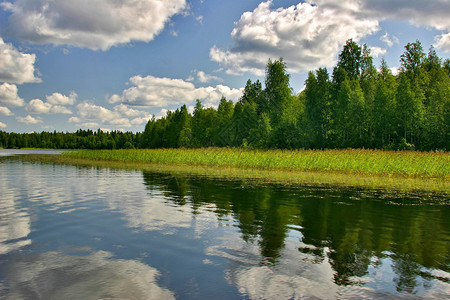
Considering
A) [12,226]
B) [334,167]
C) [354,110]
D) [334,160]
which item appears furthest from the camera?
Result: [354,110]

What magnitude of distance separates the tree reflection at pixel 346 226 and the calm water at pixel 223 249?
3 centimetres

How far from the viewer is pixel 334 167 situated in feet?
85.5

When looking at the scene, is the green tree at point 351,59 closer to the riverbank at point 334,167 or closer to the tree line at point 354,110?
the tree line at point 354,110

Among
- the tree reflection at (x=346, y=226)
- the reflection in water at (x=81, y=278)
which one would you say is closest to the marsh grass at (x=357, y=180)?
the tree reflection at (x=346, y=226)

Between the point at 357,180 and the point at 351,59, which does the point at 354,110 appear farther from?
the point at 357,180

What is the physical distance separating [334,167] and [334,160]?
732 millimetres

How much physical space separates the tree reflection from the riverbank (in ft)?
18.8

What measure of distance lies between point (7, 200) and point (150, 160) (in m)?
29.8

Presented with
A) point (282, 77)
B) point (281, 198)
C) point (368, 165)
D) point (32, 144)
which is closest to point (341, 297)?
point (281, 198)

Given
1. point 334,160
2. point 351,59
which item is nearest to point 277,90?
point 351,59

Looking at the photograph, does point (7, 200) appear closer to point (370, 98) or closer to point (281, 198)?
point (281, 198)

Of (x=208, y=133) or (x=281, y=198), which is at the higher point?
(x=208, y=133)

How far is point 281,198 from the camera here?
13.4 meters

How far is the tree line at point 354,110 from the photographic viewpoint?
4466 centimetres
